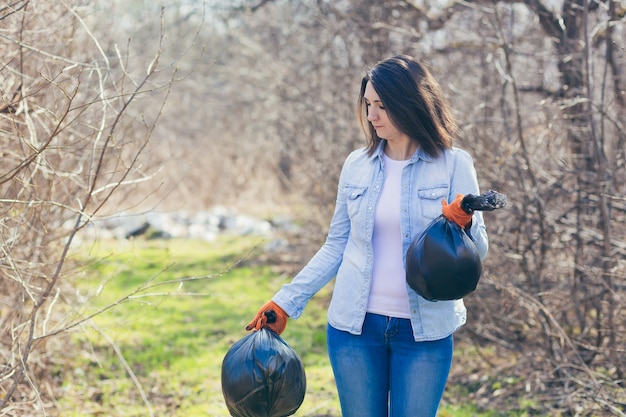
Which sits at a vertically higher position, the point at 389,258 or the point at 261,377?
the point at 389,258

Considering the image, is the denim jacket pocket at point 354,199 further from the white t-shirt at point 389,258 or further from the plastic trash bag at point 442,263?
the plastic trash bag at point 442,263

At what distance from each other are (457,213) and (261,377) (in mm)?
929

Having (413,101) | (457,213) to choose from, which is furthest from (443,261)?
(413,101)

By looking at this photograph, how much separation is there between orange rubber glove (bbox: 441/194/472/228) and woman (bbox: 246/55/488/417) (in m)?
0.05

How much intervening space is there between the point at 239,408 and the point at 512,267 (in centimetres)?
353

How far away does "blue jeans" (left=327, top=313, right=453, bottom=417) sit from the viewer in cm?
292

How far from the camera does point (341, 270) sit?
314 cm

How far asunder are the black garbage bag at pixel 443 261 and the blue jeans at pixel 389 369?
0.22 m

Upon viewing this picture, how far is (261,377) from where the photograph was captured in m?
2.89

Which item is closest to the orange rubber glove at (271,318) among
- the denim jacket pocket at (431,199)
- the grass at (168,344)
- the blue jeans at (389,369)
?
the blue jeans at (389,369)

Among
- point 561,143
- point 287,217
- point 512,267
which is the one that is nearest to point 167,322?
point 512,267

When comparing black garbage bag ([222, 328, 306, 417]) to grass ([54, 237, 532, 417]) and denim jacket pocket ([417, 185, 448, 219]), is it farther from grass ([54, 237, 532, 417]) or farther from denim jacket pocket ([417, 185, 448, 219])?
denim jacket pocket ([417, 185, 448, 219])

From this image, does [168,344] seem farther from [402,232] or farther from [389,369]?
[402,232]

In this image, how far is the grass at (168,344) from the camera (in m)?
5.35
